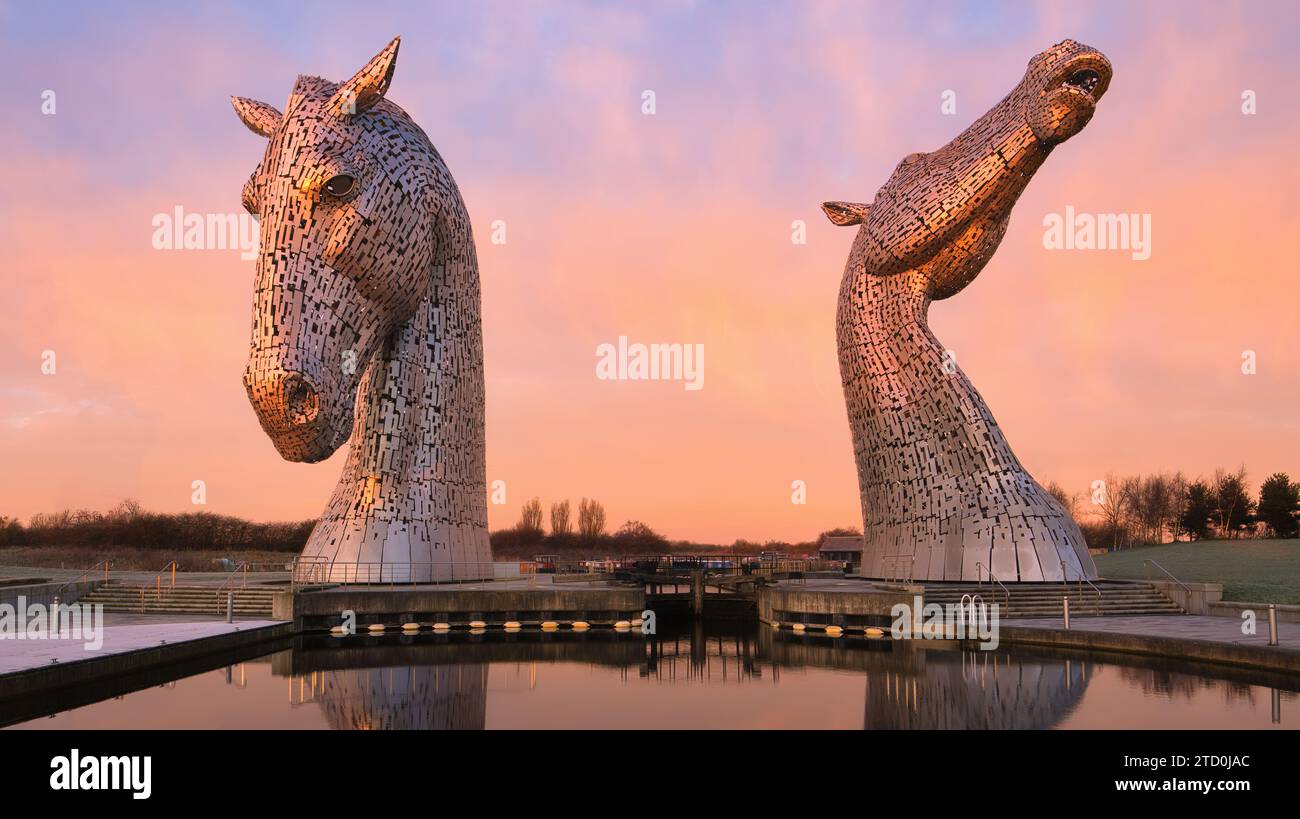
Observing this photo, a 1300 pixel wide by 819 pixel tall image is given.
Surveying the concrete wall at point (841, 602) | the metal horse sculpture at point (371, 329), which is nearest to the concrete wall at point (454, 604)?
the metal horse sculpture at point (371, 329)

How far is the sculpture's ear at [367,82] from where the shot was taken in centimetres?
1958

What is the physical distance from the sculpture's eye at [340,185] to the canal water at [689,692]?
28.2 ft

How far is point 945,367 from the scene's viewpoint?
902 inches

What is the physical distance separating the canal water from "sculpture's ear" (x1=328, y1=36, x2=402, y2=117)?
10546 mm

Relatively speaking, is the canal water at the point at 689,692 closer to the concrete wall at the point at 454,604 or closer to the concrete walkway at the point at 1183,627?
the concrete walkway at the point at 1183,627

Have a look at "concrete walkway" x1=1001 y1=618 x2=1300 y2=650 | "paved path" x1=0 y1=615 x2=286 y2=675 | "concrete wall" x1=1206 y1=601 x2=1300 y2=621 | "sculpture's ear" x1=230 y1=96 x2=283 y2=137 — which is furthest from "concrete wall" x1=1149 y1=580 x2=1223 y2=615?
"sculpture's ear" x1=230 y1=96 x2=283 y2=137

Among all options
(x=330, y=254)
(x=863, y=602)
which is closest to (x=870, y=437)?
(x=863, y=602)

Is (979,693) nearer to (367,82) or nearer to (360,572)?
(360,572)

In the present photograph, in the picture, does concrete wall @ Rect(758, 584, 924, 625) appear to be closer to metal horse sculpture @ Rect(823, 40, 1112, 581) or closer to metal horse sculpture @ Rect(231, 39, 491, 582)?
metal horse sculpture @ Rect(823, 40, 1112, 581)

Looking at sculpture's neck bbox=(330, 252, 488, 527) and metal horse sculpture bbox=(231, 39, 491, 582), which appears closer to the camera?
metal horse sculpture bbox=(231, 39, 491, 582)

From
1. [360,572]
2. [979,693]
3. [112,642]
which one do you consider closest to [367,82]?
[360,572]

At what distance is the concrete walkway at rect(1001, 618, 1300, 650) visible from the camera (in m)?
14.6

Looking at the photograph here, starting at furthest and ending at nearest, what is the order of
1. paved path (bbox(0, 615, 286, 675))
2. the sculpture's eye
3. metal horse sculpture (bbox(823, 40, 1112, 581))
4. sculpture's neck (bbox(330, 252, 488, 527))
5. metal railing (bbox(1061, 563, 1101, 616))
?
1. sculpture's neck (bbox(330, 252, 488, 527))
2. metal horse sculpture (bbox(823, 40, 1112, 581))
3. metal railing (bbox(1061, 563, 1101, 616))
4. the sculpture's eye
5. paved path (bbox(0, 615, 286, 675))
